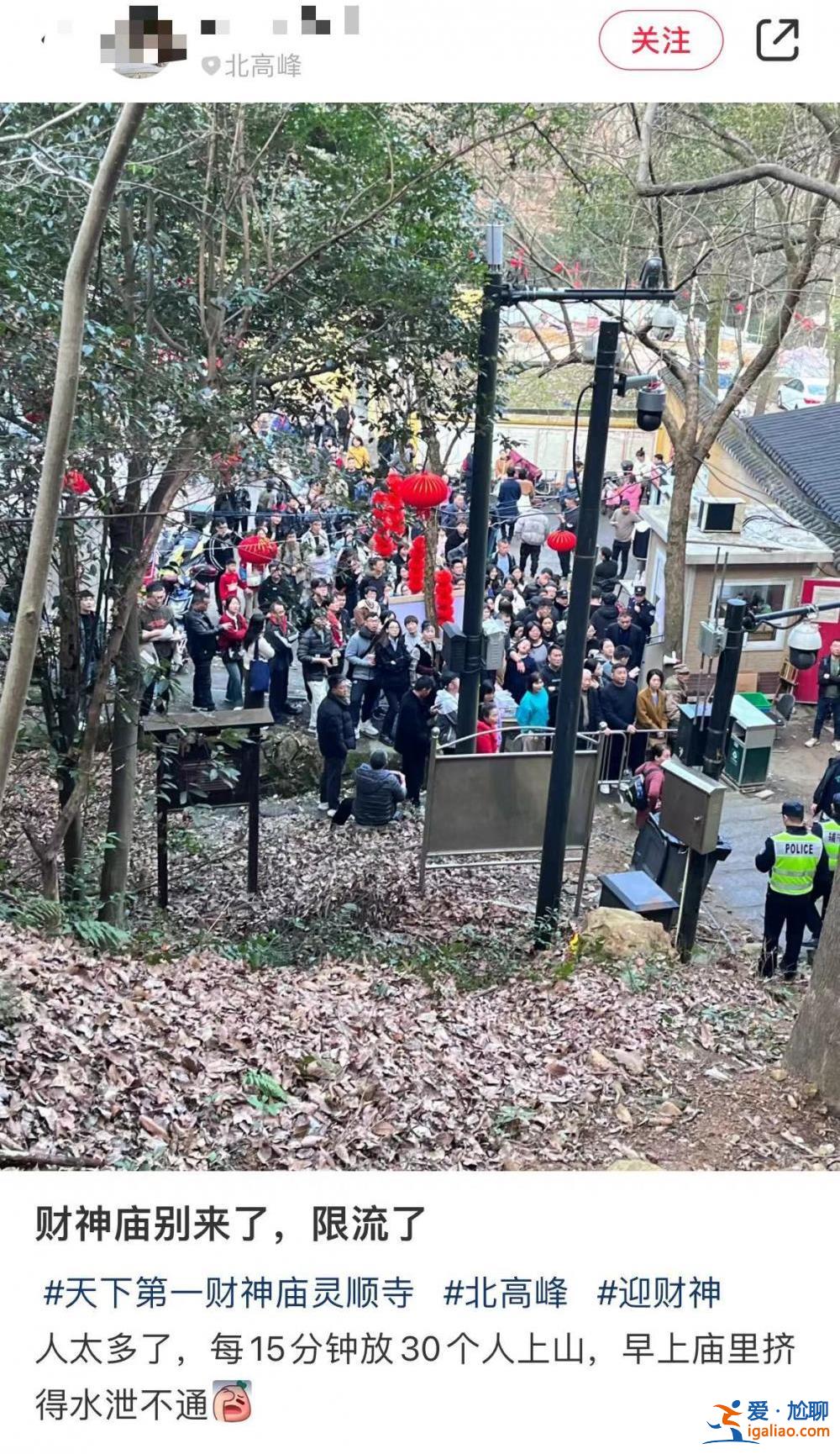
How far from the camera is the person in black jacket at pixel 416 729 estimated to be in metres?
12.3

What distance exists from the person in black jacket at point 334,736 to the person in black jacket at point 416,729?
1.76 feet

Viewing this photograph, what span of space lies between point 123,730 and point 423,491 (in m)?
4.72

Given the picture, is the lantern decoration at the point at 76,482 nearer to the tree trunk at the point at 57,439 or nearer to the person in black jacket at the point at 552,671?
the tree trunk at the point at 57,439

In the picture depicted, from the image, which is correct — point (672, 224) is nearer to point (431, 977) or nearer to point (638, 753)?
point (638, 753)

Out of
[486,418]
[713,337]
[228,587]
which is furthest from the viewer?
[713,337]

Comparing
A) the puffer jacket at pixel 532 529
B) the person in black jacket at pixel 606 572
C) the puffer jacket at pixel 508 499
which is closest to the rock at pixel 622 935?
the person in black jacket at pixel 606 572

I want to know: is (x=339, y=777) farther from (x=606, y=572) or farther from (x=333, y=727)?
(x=606, y=572)

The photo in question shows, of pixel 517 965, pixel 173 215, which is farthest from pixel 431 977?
pixel 173 215

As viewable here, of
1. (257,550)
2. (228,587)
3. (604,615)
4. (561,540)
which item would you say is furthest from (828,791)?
(228,587)

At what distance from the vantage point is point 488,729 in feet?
39.2

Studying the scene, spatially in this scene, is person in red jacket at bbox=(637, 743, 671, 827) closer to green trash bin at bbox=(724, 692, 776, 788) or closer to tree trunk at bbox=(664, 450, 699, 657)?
green trash bin at bbox=(724, 692, 776, 788)
